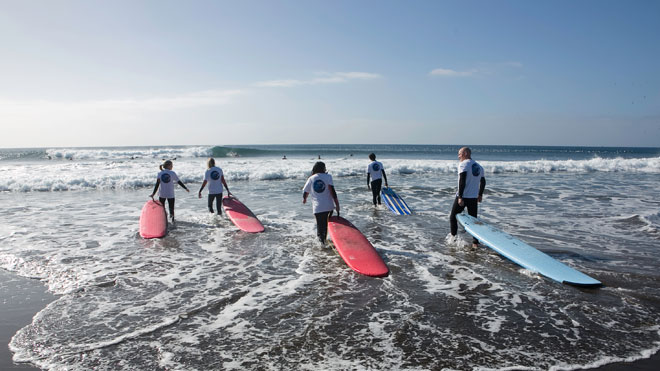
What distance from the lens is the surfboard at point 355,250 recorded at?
5.47 meters

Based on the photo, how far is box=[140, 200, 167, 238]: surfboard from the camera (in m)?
7.92

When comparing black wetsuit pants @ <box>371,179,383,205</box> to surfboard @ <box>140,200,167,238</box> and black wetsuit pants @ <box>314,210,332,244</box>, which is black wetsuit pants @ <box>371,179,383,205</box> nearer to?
black wetsuit pants @ <box>314,210,332,244</box>

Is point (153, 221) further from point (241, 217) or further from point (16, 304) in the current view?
point (16, 304)

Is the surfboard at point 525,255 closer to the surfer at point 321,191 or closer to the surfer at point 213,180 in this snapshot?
the surfer at point 321,191

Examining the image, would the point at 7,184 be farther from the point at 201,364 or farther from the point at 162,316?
the point at 201,364

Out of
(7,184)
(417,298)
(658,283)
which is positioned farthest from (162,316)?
(7,184)

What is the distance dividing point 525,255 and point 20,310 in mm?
6870

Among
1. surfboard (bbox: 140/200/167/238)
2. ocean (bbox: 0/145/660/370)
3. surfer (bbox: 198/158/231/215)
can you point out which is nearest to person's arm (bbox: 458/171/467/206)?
ocean (bbox: 0/145/660/370)

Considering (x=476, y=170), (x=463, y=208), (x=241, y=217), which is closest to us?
(x=476, y=170)

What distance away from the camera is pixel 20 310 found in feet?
14.0

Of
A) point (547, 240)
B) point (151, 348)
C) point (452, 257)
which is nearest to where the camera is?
point (151, 348)

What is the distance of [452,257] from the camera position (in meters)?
6.38

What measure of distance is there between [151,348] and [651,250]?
8.18 metres

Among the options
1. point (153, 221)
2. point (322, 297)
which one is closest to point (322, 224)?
point (322, 297)
